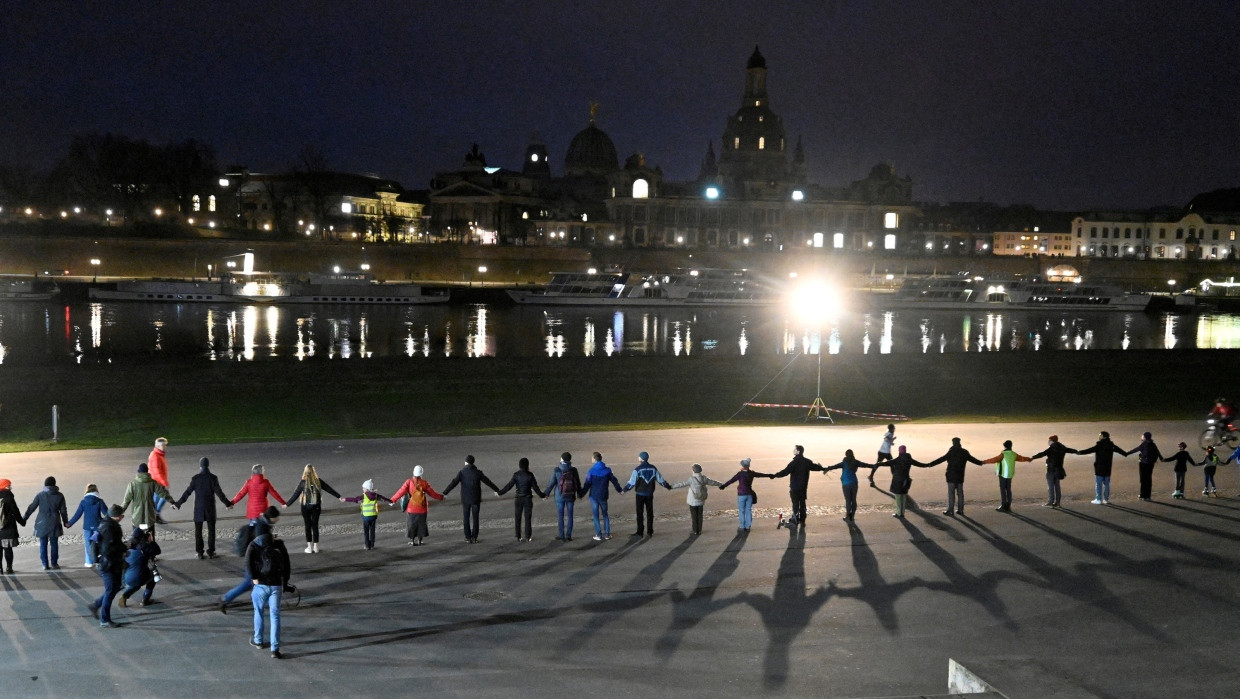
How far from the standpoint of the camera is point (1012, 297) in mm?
80562

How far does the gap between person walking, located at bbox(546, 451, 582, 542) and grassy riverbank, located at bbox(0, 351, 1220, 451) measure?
808cm

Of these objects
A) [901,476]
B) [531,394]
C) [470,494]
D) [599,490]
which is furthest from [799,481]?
[531,394]

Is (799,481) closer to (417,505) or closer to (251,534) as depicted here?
(417,505)

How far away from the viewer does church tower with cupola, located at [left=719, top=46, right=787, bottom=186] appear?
118000 millimetres

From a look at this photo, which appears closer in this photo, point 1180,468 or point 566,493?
point 566,493

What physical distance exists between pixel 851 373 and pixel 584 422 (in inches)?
406

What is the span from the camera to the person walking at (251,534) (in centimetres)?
752

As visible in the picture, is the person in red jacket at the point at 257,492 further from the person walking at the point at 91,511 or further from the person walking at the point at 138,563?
the person walking at the point at 138,563

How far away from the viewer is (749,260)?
339 ft

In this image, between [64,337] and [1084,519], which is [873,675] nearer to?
[1084,519]

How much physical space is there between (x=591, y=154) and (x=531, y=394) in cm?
10236

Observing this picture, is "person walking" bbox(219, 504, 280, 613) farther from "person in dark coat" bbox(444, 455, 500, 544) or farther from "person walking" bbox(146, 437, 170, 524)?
"person walking" bbox(146, 437, 170, 524)

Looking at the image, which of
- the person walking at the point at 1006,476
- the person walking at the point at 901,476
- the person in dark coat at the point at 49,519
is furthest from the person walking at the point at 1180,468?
the person in dark coat at the point at 49,519

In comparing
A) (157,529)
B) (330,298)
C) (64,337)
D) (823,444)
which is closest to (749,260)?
(330,298)
